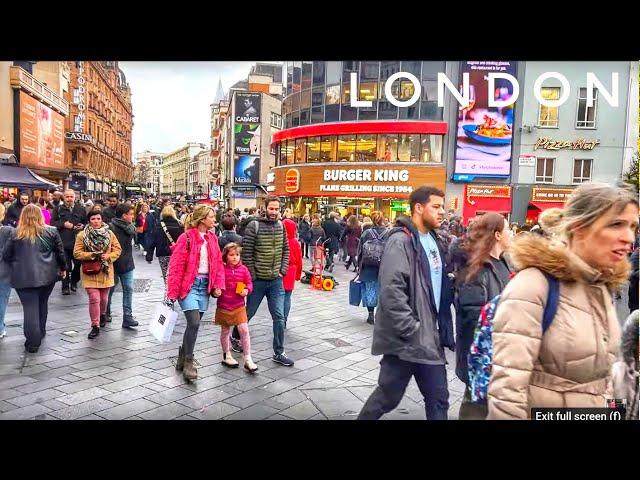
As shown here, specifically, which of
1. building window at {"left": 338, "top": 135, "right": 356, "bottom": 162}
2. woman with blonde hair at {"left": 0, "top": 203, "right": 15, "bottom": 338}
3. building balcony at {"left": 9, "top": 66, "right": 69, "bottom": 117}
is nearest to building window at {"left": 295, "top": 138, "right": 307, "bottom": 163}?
building window at {"left": 338, "top": 135, "right": 356, "bottom": 162}

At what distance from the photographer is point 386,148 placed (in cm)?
2581

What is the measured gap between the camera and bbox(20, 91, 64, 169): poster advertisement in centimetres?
1437

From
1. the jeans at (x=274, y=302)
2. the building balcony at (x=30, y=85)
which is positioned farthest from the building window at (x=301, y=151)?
the jeans at (x=274, y=302)

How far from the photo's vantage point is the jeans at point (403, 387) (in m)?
3.02

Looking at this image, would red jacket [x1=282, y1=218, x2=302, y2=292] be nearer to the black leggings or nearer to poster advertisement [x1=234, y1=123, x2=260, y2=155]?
the black leggings

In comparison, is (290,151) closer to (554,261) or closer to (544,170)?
(544,170)

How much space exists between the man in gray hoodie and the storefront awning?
1201 centimetres

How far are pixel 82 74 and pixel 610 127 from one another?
39.9 metres

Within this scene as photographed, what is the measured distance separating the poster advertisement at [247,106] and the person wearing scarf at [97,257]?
4308 cm

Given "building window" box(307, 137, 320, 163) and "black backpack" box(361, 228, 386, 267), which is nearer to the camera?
"black backpack" box(361, 228, 386, 267)

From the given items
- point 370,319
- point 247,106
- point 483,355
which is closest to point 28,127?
point 370,319

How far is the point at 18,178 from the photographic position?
12.5 m

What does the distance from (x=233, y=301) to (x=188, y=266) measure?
0.67m

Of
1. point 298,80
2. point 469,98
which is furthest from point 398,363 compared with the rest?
point 298,80
